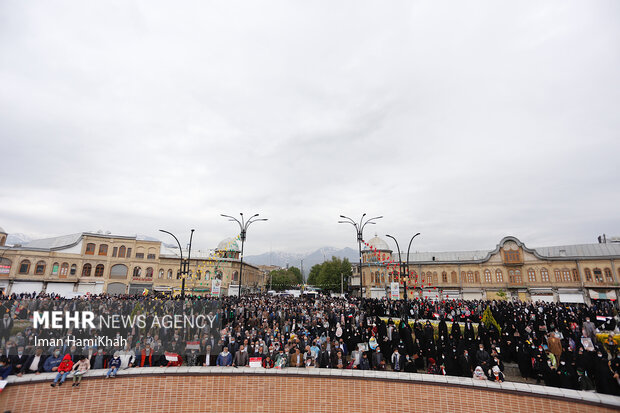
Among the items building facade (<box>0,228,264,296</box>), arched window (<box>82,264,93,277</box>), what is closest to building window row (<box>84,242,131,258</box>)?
building facade (<box>0,228,264,296</box>)

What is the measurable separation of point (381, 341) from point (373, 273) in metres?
50.7

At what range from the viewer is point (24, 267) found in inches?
1732

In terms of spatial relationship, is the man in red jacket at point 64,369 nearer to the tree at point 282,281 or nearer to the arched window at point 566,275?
the arched window at point 566,275

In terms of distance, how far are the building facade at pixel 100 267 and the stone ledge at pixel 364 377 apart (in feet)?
100

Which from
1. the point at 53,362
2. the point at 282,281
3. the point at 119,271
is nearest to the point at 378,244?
the point at 282,281

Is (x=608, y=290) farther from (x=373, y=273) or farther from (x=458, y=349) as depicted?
(x=458, y=349)

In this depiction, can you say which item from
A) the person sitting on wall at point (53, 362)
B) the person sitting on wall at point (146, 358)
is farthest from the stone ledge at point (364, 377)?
the person sitting on wall at point (146, 358)

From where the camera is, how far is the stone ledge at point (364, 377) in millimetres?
7293

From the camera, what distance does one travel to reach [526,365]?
433 inches

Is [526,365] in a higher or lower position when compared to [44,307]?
lower

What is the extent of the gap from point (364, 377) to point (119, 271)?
53.4m

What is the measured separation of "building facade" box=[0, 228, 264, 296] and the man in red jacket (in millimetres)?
30356

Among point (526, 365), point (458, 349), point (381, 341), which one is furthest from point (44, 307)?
point (526, 365)

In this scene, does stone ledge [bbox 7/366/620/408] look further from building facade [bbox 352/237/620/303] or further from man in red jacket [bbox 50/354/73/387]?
building facade [bbox 352/237/620/303]
